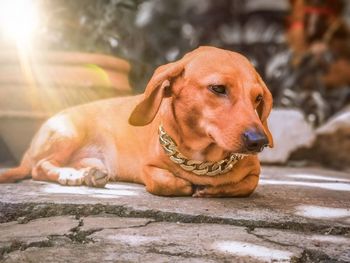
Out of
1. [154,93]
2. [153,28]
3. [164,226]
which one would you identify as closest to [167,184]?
[154,93]

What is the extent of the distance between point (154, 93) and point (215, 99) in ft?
0.89

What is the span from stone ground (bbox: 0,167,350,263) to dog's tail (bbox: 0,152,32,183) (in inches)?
4.6

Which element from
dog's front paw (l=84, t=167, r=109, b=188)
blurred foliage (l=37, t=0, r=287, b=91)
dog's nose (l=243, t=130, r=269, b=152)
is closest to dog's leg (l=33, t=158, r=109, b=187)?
dog's front paw (l=84, t=167, r=109, b=188)

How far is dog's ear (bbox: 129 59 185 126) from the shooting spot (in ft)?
7.71

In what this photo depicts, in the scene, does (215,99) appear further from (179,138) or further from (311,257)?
(311,257)

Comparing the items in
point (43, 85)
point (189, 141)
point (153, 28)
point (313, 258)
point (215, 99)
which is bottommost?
point (313, 258)

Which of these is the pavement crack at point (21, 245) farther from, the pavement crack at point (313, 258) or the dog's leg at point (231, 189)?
the dog's leg at point (231, 189)

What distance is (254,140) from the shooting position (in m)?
2.05

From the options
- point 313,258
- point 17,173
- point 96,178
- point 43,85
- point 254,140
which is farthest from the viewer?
point 43,85

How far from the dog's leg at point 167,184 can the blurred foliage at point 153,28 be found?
6.32ft

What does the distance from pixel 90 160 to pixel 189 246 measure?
1.41m

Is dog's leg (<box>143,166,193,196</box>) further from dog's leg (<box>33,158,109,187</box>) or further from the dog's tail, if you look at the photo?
the dog's tail

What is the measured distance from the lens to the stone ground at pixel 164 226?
164 cm

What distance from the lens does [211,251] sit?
166 centimetres
